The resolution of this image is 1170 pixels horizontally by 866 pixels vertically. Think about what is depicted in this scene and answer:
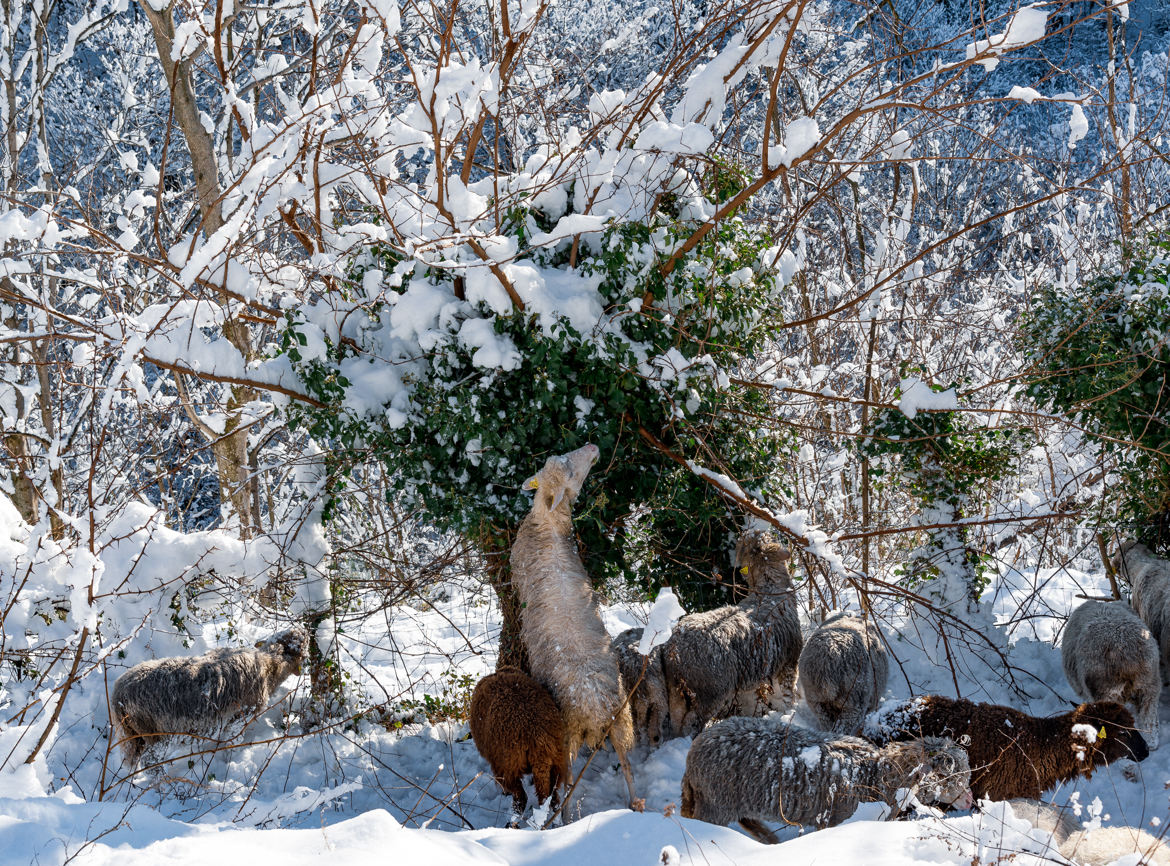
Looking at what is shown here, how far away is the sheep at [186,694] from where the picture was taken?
17.8ft

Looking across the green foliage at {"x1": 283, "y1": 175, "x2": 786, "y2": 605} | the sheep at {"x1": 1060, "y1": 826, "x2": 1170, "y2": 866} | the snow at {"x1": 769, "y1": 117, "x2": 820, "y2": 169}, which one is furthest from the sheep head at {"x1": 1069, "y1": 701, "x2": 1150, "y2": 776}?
the snow at {"x1": 769, "y1": 117, "x2": 820, "y2": 169}

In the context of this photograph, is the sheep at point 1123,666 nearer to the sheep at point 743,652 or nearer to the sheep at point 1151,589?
the sheep at point 1151,589

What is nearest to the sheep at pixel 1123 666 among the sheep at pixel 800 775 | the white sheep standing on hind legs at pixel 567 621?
the sheep at pixel 800 775

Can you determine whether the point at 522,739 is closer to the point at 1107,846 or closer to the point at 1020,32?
the point at 1107,846

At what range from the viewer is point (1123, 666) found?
5.39m

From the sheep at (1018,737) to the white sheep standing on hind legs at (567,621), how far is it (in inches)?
65.4

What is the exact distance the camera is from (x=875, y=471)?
21.8 ft

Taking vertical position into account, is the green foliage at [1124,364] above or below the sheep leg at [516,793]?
above

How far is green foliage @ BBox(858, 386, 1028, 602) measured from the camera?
21.2ft

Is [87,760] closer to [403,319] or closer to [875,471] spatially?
[403,319]

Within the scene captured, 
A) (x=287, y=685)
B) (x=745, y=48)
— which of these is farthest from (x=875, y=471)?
(x=287, y=685)

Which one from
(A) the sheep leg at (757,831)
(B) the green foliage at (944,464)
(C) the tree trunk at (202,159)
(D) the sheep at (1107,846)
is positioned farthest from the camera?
(C) the tree trunk at (202,159)

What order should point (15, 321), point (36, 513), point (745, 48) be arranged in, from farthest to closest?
1. point (15, 321)
2. point (36, 513)
3. point (745, 48)

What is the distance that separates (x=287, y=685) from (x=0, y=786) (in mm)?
3515
